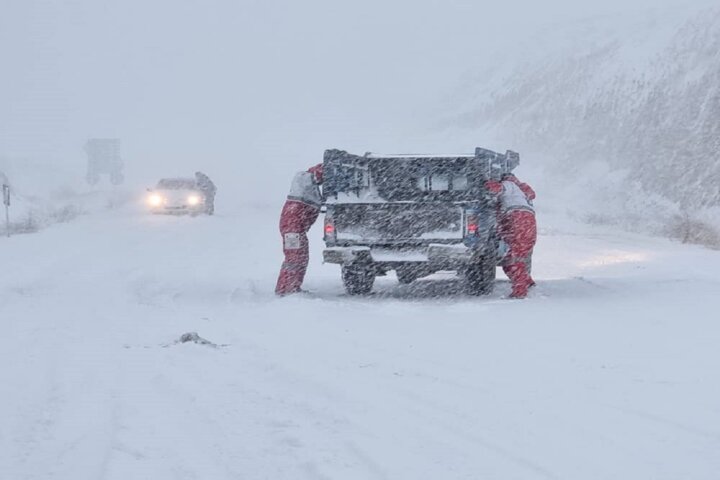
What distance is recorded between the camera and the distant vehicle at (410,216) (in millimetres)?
12008

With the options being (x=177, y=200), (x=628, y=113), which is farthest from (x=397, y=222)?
(x=628, y=113)

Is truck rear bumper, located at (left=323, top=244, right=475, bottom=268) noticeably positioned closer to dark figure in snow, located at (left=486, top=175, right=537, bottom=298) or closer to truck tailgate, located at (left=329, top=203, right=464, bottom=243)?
truck tailgate, located at (left=329, top=203, right=464, bottom=243)

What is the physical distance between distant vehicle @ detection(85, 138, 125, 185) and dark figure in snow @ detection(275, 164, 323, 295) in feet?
198

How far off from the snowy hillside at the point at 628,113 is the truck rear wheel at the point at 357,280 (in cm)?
1782

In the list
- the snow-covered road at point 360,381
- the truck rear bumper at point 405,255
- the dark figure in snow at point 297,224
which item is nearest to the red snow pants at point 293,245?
the dark figure in snow at point 297,224

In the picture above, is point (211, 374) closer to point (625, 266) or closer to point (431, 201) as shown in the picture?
point (431, 201)

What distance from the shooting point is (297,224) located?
42.5 ft

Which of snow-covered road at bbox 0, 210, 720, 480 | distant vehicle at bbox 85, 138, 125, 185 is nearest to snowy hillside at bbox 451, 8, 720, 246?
snow-covered road at bbox 0, 210, 720, 480

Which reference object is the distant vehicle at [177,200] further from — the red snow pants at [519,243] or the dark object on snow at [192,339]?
the dark object on snow at [192,339]

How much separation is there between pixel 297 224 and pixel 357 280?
3.69 feet

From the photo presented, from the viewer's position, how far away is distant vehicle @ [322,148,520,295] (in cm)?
1201

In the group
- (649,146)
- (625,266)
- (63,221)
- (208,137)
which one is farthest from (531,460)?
(208,137)

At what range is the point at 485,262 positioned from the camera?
41.0 feet

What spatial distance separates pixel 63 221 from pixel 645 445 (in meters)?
27.7
